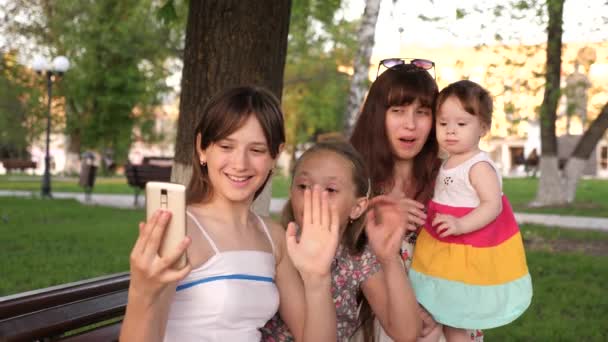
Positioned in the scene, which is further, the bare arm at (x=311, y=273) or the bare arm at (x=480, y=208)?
the bare arm at (x=480, y=208)

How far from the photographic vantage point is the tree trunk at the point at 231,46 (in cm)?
420

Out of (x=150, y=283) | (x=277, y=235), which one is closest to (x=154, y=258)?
(x=150, y=283)

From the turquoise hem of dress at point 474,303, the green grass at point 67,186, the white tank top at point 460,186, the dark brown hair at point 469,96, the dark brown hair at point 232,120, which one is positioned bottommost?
the green grass at point 67,186

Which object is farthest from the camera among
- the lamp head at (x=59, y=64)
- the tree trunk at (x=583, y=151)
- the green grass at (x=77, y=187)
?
the green grass at (x=77, y=187)

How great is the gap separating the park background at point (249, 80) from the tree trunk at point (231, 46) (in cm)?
1

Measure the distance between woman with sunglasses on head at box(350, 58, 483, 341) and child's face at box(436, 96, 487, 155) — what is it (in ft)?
0.24

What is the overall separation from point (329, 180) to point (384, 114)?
642mm

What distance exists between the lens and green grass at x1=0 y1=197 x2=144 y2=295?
303 inches

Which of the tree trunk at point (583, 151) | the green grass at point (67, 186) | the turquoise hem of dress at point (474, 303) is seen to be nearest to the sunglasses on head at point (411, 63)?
the turquoise hem of dress at point (474, 303)

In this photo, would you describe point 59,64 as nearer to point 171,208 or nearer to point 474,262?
point 474,262

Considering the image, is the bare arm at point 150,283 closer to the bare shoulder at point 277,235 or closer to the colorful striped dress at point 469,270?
the bare shoulder at point 277,235

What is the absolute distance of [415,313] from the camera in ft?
8.50

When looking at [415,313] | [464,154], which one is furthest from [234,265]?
[464,154]

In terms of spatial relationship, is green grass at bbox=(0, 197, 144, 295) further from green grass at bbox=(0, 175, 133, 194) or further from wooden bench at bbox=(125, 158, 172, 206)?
green grass at bbox=(0, 175, 133, 194)
